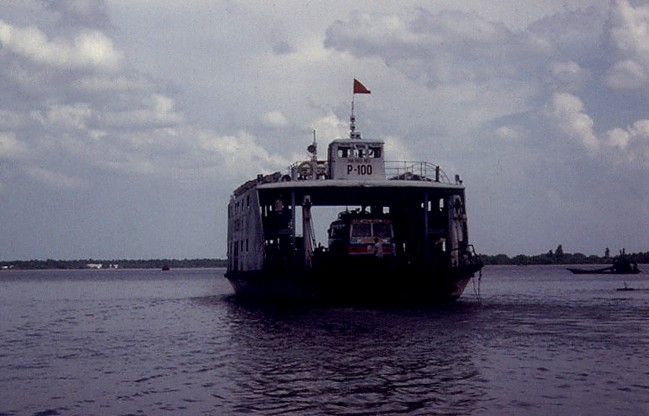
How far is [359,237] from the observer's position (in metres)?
43.3

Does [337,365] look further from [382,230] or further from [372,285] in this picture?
[382,230]

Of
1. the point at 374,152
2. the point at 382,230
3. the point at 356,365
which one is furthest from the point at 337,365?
the point at 374,152

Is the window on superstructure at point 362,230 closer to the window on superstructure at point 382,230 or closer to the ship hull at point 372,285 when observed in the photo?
the window on superstructure at point 382,230

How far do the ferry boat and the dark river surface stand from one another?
240 centimetres

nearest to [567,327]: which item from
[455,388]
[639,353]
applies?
[639,353]

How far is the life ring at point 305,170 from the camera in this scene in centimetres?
4869

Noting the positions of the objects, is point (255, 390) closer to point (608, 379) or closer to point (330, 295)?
point (608, 379)

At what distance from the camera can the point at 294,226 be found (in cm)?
4500

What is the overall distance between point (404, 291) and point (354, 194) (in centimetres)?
919

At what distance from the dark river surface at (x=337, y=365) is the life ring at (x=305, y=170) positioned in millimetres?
12176

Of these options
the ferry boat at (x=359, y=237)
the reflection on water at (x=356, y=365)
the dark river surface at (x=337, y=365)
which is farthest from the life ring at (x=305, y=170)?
the reflection on water at (x=356, y=365)

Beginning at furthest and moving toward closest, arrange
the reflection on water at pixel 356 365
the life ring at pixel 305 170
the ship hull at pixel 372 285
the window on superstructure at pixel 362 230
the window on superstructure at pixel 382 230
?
the life ring at pixel 305 170, the window on superstructure at pixel 382 230, the window on superstructure at pixel 362 230, the ship hull at pixel 372 285, the reflection on water at pixel 356 365

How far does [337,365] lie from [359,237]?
21.5 m

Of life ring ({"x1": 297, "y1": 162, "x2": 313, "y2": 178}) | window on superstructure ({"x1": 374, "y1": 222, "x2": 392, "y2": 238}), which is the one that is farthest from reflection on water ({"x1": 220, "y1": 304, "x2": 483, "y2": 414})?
life ring ({"x1": 297, "y1": 162, "x2": 313, "y2": 178})
